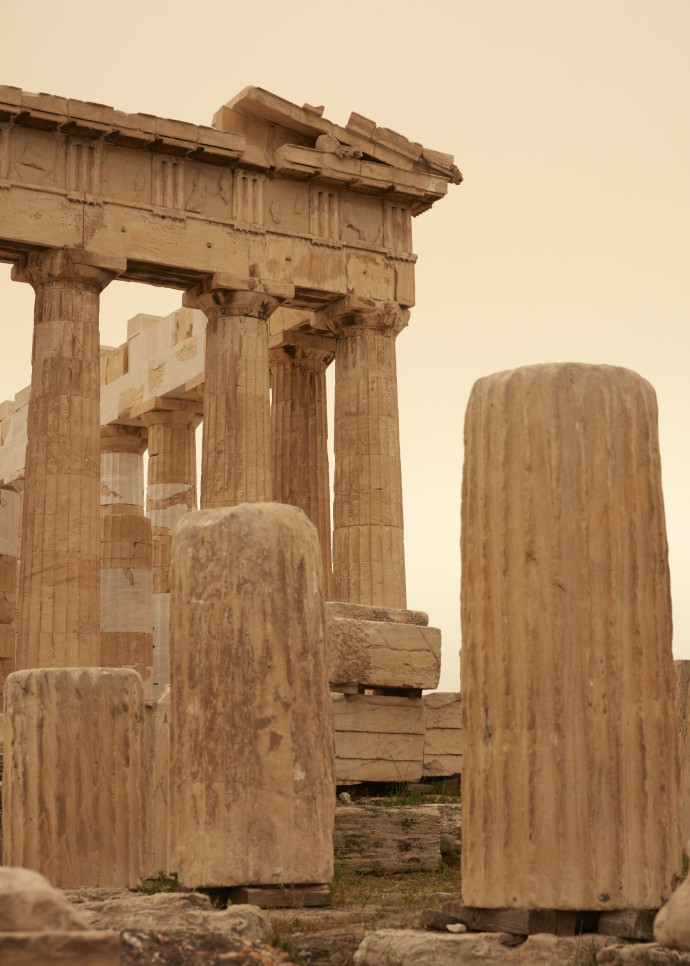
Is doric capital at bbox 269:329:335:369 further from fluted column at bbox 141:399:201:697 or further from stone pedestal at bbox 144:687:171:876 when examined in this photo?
stone pedestal at bbox 144:687:171:876

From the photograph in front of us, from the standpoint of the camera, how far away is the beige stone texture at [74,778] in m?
9.12

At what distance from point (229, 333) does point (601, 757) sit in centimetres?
1485

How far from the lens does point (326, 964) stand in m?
6.82

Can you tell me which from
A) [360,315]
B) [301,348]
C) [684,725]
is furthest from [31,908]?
[301,348]

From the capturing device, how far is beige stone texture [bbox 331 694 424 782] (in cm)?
1298

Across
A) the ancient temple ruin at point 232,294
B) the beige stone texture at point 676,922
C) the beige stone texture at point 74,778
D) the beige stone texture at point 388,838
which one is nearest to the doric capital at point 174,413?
the ancient temple ruin at point 232,294

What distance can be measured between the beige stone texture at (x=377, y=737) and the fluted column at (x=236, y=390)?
22.8 ft

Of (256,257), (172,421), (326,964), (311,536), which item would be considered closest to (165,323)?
(172,421)

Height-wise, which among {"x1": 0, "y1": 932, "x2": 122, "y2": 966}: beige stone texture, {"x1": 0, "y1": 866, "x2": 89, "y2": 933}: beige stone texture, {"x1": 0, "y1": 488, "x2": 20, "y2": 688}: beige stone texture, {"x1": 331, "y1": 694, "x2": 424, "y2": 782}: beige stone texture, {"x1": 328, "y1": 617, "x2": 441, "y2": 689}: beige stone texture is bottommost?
{"x1": 0, "y1": 932, "x2": 122, "y2": 966}: beige stone texture

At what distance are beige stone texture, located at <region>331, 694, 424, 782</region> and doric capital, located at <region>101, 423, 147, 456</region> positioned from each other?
1547 centimetres

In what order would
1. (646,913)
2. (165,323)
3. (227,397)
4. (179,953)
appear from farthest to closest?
(165,323)
(227,397)
(646,913)
(179,953)

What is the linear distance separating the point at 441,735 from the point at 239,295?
8.50m

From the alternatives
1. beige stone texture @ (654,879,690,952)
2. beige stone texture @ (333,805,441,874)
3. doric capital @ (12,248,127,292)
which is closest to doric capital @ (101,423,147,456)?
doric capital @ (12,248,127,292)

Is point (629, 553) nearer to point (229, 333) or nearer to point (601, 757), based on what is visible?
point (601, 757)
